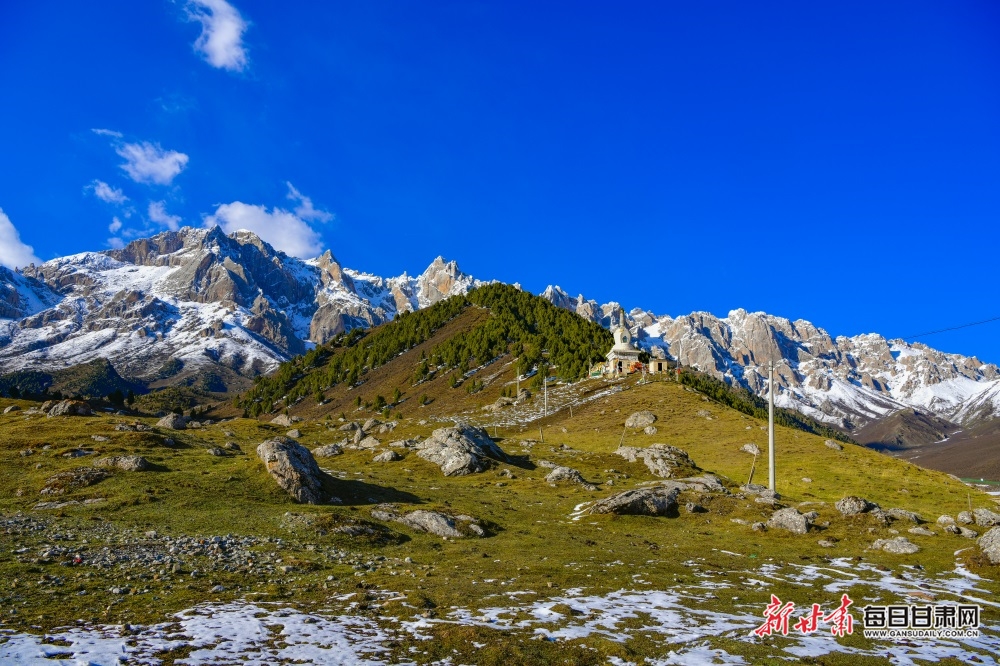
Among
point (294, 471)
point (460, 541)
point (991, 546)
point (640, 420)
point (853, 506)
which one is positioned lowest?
point (460, 541)

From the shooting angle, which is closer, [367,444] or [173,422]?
[367,444]

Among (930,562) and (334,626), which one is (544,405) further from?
(334,626)

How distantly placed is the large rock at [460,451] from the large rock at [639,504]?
79.0ft

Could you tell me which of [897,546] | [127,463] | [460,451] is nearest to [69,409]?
[127,463]

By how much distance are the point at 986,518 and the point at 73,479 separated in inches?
2983

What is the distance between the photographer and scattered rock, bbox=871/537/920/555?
40.8 m

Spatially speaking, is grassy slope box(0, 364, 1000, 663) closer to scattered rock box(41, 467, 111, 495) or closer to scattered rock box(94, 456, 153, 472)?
scattered rock box(41, 467, 111, 495)

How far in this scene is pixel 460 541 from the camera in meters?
40.4

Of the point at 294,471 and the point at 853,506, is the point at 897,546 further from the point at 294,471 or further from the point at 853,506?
the point at 294,471

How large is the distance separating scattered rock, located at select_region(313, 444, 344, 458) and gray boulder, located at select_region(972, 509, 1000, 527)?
255ft

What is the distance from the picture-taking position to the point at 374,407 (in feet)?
652

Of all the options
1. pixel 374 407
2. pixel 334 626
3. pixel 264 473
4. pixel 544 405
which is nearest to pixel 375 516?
pixel 264 473

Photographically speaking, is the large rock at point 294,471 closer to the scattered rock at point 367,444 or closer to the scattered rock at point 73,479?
the scattered rock at point 73,479

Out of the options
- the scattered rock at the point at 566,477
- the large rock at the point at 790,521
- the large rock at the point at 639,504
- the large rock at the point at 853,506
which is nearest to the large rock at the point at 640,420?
the scattered rock at the point at 566,477
